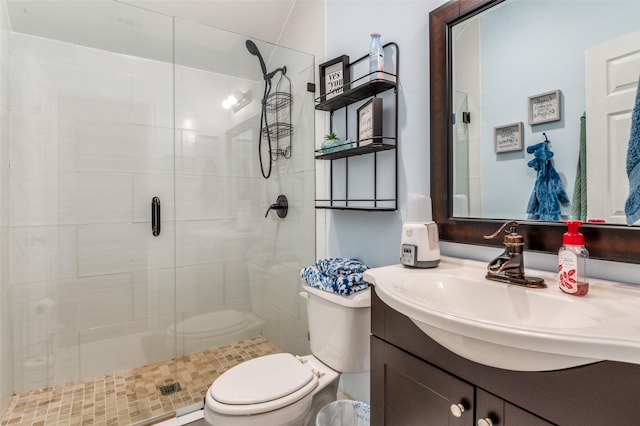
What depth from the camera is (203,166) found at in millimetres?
1973

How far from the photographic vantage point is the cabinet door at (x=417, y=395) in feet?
2.29

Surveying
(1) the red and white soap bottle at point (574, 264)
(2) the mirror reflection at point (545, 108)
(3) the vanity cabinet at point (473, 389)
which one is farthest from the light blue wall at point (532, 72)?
(3) the vanity cabinet at point (473, 389)

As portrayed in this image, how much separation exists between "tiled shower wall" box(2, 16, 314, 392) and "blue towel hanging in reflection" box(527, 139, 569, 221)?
4.05ft

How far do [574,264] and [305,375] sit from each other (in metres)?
0.98

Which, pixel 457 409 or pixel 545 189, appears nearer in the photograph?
pixel 457 409

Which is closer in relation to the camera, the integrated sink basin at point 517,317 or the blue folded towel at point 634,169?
the integrated sink basin at point 517,317

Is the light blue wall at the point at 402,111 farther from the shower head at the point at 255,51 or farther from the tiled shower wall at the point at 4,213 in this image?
the tiled shower wall at the point at 4,213

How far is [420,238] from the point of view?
107 centimetres

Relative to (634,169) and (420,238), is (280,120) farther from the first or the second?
(634,169)

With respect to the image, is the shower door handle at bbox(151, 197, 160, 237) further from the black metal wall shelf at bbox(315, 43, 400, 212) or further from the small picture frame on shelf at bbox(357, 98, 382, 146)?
the small picture frame on shelf at bbox(357, 98, 382, 146)

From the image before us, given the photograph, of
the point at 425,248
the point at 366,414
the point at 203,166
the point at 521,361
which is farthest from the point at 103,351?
the point at 521,361

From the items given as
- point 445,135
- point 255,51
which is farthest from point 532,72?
point 255,51

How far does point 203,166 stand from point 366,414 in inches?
62.3

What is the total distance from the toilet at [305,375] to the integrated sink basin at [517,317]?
354 millimetres
